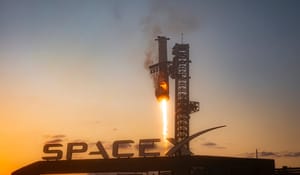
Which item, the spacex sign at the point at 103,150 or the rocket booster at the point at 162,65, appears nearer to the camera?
the spacex sign at the point at 103,150

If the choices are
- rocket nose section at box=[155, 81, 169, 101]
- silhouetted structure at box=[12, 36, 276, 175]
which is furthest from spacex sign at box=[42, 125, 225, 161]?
rocket nose section at box=[155, 81, 169, 101]

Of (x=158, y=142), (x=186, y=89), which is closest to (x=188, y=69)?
(x=186, y=89)

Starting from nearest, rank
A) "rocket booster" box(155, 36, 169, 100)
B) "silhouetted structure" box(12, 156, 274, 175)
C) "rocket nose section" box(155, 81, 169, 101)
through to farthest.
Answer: "silhouetted structure" box(12, 156, 274, 175) → "rocket nose section" box(155, 81, 169, 101) → "rocket booster" box(155, 36, 169, 100)

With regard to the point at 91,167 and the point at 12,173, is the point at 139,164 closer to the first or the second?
the point at 91,167

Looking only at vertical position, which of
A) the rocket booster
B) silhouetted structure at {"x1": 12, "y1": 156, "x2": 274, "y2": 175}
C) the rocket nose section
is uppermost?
the rocket booster

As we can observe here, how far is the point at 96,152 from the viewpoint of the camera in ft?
192

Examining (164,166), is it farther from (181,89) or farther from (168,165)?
(181,89)

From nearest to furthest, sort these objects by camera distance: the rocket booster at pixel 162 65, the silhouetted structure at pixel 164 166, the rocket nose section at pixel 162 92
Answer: the silhouetted structure at pixel 164 166 → the rocket nose section at pixel 162 92 → the rocket booster at pixel 162 65

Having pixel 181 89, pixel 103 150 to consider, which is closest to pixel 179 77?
pixel 181 89

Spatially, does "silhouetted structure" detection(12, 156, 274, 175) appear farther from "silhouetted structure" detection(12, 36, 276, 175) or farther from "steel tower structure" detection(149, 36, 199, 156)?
"steel tower structure" detection(149, 36, 199, 156)

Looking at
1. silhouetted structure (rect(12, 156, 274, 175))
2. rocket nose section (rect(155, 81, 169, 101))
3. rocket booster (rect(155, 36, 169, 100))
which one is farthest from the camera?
rocket booster (rect(155, 36, 169, 100))

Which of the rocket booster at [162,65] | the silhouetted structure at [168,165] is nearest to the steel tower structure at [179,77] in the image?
the rocket booster at [162,65]

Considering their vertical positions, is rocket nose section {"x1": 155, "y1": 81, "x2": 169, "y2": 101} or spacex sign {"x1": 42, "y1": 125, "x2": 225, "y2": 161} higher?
rocket nose section {"x1": 155, "y1": 81, "x2": 169, "y2": 101}

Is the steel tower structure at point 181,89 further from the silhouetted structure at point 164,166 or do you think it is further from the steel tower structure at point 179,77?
the silhouetted structure at point 164,166
